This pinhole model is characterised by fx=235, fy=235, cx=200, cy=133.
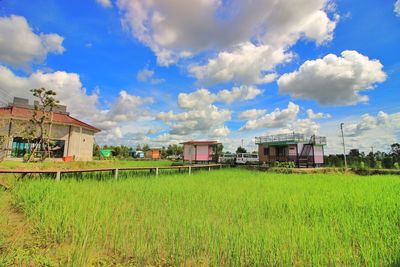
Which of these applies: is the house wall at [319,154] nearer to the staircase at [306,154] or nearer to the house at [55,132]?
the staircase at [306,154]

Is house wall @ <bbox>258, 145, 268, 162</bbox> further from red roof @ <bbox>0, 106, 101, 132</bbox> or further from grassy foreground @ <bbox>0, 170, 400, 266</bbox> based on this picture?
grassy foreground @ <bbox>0, 170, 400, 266</bbox>

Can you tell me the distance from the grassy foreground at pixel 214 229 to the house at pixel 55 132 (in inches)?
627

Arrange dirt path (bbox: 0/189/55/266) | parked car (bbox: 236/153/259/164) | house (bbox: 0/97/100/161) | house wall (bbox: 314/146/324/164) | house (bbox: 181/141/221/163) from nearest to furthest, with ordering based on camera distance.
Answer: dirt path (bbox: 0/189/55/266) < house (bbox: 0/97/100/161) < house wall (bbox: 314/146/324/164) < house (bbox: 181/141/221/163) < parked car (bbox: 236/153/259/164)

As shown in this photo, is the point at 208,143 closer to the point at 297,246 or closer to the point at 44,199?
the point at 44,199

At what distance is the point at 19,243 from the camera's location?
13.2ft

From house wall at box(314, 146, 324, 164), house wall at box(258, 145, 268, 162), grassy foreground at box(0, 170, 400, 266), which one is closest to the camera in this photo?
grassy foreground at box(0, 170, 400, 266)

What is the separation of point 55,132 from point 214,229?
22632mm

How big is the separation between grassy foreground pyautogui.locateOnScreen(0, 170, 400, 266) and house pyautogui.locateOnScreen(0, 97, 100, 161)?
15915 millimetres

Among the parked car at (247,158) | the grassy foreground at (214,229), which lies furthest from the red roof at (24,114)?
the parked car at (247,158)

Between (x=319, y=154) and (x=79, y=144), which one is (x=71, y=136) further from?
(x=319, y=154)

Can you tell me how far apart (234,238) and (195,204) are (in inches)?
110

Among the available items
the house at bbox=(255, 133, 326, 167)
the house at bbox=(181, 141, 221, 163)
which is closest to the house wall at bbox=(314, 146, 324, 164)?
the house at bbox=(255, 133, 326, 167)

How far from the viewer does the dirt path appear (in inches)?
134

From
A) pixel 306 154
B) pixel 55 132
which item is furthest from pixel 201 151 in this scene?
pixel 55 132
